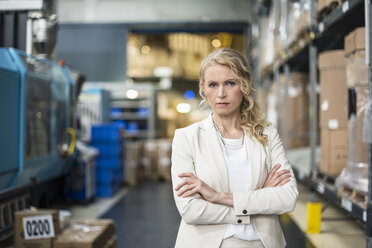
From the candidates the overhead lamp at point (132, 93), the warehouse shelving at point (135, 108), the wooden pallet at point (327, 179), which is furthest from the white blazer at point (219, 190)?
the overhead lamp at point (132, 93)

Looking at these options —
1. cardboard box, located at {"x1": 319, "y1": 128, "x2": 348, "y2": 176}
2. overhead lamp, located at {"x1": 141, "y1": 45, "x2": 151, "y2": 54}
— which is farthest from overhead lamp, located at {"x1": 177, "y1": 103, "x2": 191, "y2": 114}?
cardboard box, located at {"x1": 319, "y1": 128, "x2": 348, "y2": 176}

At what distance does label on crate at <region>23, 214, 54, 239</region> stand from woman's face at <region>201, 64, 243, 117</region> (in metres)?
2.14

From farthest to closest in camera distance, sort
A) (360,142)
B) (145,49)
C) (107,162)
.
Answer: (145,49), (107,162), (360,142)

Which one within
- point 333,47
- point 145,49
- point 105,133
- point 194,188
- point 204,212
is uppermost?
point 145,49

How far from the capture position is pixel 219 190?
1.76 meters

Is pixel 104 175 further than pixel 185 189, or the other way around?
pixel 104 175

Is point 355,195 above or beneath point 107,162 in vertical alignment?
above

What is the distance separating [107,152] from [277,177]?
6248 mm

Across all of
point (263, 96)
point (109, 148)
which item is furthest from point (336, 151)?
point (109, 148)

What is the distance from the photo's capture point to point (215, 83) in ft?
5.76

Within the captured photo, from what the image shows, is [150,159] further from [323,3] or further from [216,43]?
[216,43]

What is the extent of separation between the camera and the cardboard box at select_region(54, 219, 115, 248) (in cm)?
314

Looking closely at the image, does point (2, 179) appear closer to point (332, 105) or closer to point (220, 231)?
point (220, 231)

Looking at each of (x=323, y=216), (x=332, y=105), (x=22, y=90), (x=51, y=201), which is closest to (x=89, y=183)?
(x=51, y=201)
